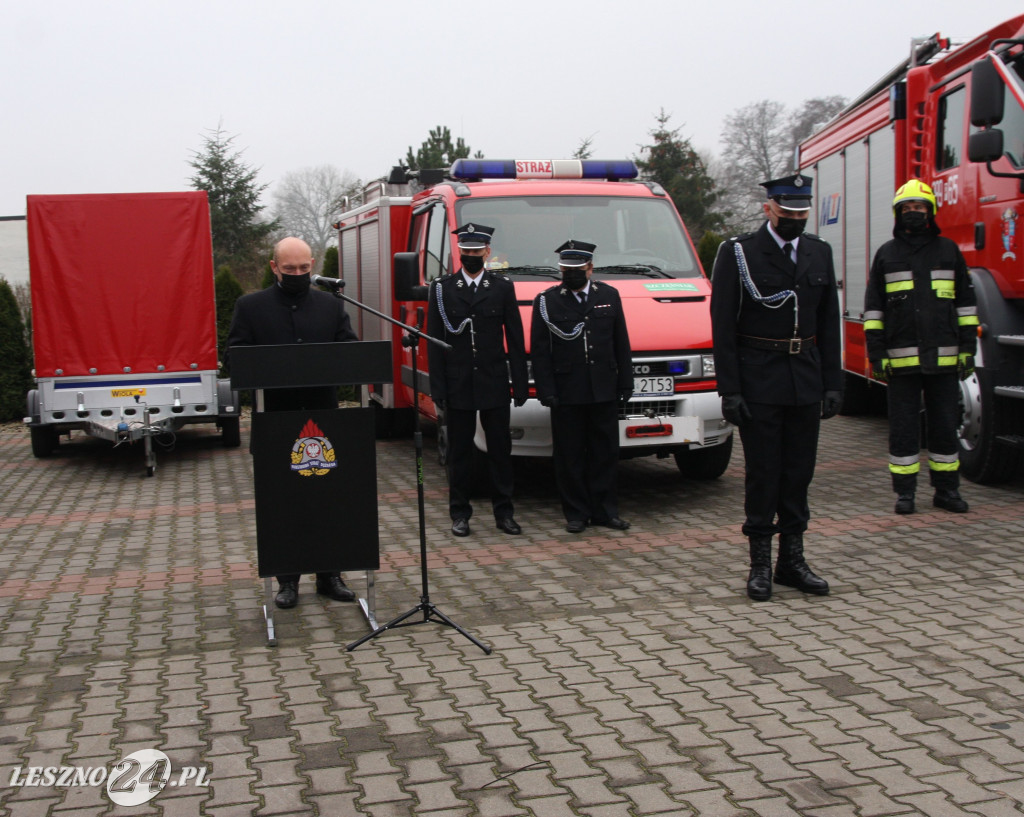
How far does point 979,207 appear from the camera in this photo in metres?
7.64

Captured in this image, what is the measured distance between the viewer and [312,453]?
204 inches

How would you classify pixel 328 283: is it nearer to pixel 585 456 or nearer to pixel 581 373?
pixel 581 373

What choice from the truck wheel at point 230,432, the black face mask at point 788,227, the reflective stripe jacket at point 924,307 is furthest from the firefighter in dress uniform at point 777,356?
the truck wheel at point 230,432

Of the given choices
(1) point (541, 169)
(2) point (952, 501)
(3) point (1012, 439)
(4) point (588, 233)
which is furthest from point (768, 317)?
(1) point (541, 169)

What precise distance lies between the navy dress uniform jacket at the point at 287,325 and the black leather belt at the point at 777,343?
2038 millimetres

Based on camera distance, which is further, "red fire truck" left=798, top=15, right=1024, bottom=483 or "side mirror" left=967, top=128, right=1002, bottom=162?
"red fire truck" left=798, top=15, right=1024, bottom=483

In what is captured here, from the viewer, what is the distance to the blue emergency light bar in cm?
948

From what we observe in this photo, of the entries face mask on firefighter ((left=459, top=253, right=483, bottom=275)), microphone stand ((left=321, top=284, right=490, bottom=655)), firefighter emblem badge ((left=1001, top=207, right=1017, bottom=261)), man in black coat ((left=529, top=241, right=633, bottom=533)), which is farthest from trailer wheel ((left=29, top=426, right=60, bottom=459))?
firefighter emblem badge ((left=1001, top=207, right=1017, bottom=261))

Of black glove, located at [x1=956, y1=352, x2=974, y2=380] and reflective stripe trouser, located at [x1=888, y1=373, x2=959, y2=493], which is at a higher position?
black glove, located at [x1=956, y1=352, x2=974, y2=380]

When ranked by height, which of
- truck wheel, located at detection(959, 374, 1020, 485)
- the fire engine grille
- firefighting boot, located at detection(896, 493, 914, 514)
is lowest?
firefighting boot, located at detection(896, 493, 914, 514)

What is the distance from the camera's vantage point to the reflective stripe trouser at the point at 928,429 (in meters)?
7.30

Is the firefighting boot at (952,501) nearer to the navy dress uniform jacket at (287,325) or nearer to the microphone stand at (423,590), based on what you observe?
the microphone stand at (423,590)

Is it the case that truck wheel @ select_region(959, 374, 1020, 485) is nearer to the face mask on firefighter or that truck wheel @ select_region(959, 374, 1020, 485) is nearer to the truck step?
the truck step

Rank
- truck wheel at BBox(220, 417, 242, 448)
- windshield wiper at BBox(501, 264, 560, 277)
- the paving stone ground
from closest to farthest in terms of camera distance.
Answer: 1. the paving stone ground
2. windshield wiper at BBox(501, 264, 560, 277)
3. truck wheel at BBox(220, 417, 242, 448)
